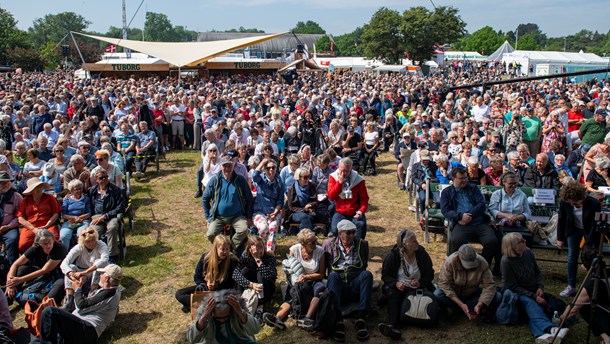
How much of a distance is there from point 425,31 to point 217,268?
159 ft

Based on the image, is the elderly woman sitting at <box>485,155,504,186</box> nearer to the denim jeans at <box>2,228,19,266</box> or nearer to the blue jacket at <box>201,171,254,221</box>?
the blue jacket at <box>201,171,254,221</box>

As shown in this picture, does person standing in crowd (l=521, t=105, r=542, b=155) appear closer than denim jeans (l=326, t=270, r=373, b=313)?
No

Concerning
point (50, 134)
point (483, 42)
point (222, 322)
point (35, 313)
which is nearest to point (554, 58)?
point (50, 134)

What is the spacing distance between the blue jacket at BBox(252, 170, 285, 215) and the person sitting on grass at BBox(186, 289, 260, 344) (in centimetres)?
267

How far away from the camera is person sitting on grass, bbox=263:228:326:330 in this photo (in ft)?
15.5

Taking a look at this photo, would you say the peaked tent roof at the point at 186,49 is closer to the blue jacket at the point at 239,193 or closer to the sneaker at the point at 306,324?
the blue jacket at the point at 239,193

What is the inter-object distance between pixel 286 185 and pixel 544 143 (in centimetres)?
504

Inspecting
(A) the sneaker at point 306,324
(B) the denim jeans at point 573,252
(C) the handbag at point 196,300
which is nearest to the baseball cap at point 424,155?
(B) the denim jeans at point 573,252

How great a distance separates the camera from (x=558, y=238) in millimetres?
5434

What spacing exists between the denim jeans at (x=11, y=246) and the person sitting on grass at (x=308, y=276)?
3.06 metres

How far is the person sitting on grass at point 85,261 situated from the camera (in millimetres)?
4953

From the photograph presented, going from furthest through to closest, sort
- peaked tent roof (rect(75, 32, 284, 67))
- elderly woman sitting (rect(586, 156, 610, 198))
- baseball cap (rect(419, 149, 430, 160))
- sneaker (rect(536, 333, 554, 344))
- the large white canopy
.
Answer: the large white canopy
peaked tent roof (rect(75, 32, 284, 67))
baseball cap (rect(419, 149, 430, 160))
elderly woman sitting (rect(586, 156, 610, 198))
sneaker (rect(536, 333, 554, 344))

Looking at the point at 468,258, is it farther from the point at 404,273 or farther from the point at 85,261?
the point at 85,261

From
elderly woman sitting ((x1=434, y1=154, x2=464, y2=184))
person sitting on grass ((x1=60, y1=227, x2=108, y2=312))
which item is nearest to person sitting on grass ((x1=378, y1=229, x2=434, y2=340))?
elderly woman sitting ((x1=434, y1=154, x2=464, y2=184))
